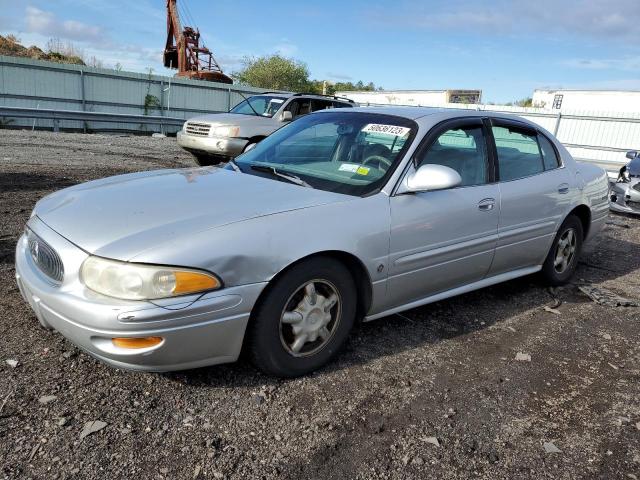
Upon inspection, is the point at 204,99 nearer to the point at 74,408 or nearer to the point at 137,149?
the point at 137,149

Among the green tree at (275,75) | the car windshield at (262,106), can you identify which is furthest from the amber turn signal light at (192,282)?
the green tree at (275,75)

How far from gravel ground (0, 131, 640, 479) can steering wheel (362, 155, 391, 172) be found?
114 cm

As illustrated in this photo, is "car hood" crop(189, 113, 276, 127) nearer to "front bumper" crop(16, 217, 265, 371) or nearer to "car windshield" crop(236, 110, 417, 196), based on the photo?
"car windshield" crop(236, 110, 417, 196)

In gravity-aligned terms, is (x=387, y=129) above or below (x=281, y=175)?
above

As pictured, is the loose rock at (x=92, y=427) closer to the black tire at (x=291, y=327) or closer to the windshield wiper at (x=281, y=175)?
the black tire at (x=291, y=327)

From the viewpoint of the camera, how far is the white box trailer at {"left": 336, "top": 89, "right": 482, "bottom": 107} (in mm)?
37312

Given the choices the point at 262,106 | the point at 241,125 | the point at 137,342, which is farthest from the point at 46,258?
the point at 262,106

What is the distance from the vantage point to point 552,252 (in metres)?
4.66

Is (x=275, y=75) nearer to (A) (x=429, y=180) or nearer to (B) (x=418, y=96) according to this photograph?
(B) (x=418, y=96)

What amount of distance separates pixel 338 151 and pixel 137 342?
2.03 m

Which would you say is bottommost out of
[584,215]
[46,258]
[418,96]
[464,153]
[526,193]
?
[46,258]

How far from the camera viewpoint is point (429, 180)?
323 cm

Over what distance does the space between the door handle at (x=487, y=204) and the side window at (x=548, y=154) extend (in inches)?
40.3

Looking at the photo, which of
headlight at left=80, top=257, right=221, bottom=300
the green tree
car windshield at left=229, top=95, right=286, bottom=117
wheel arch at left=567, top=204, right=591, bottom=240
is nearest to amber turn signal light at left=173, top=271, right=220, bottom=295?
headlight at left=80, top=257, right=221, bottom=300
